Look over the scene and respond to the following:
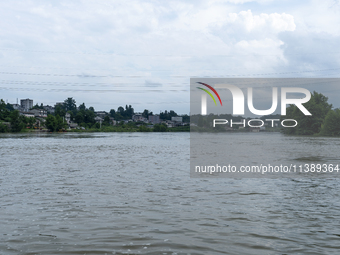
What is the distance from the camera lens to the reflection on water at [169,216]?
695 centimetres

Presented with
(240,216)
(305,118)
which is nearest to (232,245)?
(240,216)

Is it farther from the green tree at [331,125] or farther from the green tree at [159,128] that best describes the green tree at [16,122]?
the green tree at [331,125]

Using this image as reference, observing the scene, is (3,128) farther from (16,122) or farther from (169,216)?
(169,216)

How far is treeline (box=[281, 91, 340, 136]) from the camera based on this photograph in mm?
107500

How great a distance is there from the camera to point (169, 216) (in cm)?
924

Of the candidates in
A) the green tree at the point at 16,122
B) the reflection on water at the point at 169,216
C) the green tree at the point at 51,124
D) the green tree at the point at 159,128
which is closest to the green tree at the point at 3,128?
the green tree at the point at 16,122

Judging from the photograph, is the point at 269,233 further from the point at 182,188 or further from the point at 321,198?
the point at 182,188

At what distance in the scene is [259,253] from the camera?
6.56m

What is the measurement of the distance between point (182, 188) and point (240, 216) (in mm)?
4622

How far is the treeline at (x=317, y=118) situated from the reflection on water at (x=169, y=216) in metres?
103

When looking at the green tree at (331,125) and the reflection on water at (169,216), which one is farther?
the green tree at (331,125)

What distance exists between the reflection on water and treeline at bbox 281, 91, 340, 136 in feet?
337

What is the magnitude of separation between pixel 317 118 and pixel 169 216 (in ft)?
399

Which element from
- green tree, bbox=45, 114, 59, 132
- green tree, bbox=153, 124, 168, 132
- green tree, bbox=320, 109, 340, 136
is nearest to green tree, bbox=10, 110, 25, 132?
green tree, bbox=45, 114, 59, 132
